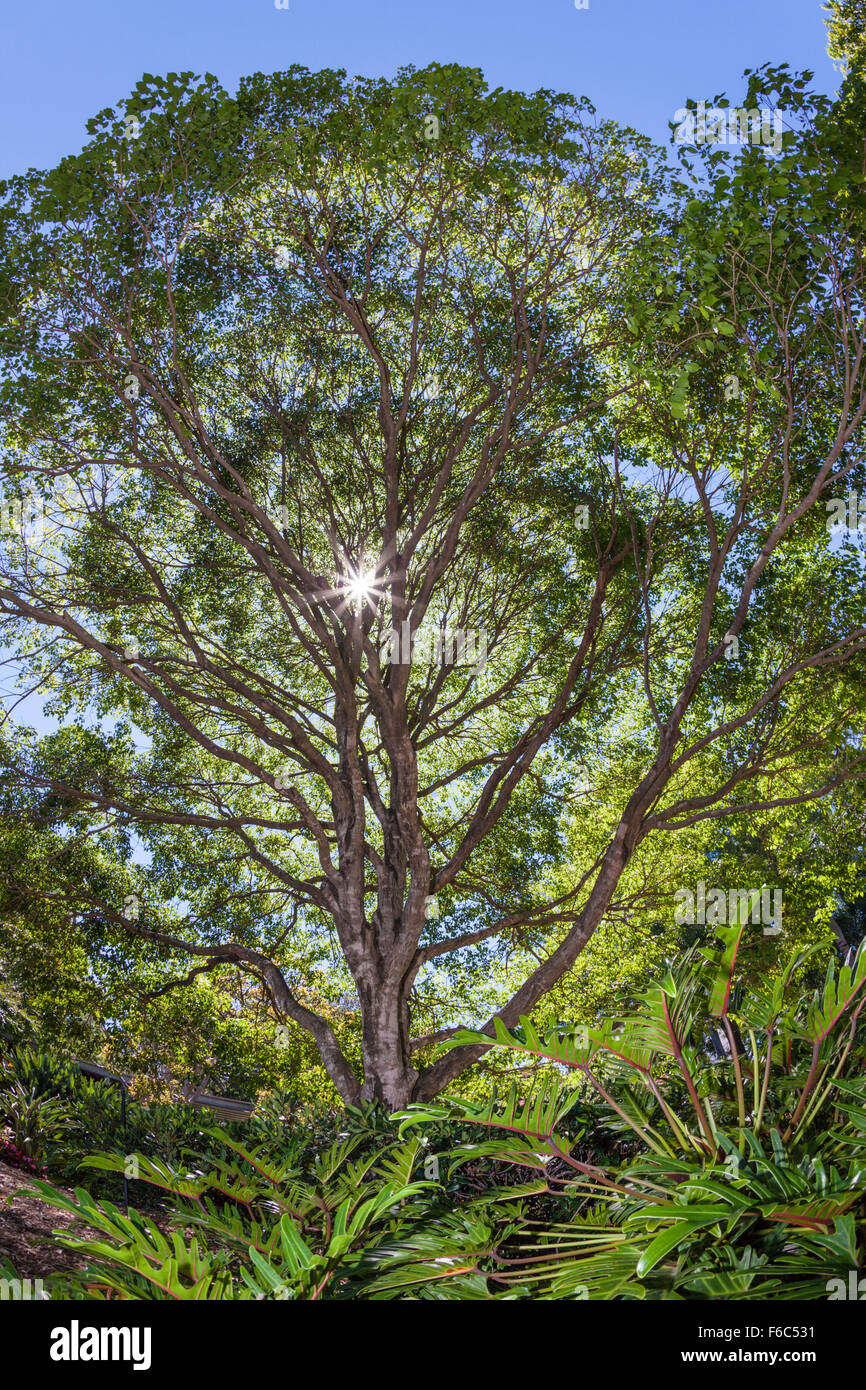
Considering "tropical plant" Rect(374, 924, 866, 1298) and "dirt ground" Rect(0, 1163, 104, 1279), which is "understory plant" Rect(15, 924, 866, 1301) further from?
"dirt ground" Rect(0, 1163, 104, 1279)

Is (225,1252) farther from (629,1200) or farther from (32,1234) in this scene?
(32,1234)

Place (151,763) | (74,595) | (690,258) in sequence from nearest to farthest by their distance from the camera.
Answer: (690,258) → (74,595) → (151,763)

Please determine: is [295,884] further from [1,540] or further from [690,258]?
[690,258]

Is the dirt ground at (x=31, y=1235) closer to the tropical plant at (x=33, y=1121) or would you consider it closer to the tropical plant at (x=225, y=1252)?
the tropical plant at (x=33, y=1121)

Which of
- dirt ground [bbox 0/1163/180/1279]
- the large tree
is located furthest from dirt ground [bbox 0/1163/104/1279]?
the large tree

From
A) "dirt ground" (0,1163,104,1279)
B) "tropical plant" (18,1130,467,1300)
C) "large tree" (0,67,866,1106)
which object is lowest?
"dirt ground" (0,1163,104,1279)

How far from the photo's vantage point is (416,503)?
11.4m

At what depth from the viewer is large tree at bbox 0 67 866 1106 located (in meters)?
8.18

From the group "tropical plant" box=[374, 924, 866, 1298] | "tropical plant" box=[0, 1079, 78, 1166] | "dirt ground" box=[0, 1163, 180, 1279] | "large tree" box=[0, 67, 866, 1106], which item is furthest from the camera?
"tropical plant" box=[0, 1079, 78, 1166]

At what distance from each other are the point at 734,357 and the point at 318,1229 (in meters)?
8.80

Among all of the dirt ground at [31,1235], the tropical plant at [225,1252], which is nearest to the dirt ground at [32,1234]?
the dirt ground at [31,1235]

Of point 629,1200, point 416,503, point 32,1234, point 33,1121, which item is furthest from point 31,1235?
point 416,503
